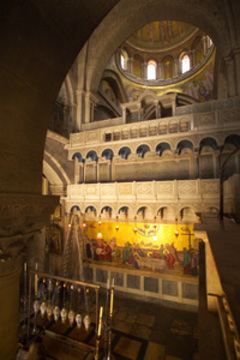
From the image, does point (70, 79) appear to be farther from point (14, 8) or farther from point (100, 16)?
point (14, 8)

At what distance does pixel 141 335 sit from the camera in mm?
7582

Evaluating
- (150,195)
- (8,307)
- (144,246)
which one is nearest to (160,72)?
(150,195)

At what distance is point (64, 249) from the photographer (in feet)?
40.0

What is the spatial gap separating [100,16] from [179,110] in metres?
9.55

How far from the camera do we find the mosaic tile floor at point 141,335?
17.4 feet

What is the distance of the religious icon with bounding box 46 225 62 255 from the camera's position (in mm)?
12648

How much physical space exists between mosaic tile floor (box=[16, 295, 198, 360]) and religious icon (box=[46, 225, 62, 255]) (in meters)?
5.05

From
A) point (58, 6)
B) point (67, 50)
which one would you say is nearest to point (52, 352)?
point (67, 50)

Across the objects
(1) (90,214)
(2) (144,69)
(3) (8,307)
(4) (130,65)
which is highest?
(2) (144,69)

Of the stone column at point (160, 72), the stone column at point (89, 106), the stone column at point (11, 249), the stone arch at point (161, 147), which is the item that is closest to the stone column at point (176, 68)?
the stone column at point (160, 72)

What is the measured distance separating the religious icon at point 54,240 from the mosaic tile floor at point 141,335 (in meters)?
5.05

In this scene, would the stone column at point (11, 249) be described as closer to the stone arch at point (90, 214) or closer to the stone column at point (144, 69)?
the stone arch at point (90, 214)

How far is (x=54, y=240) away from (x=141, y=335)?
7874 mm

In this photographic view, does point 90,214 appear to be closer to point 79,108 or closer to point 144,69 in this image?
point 79,108
